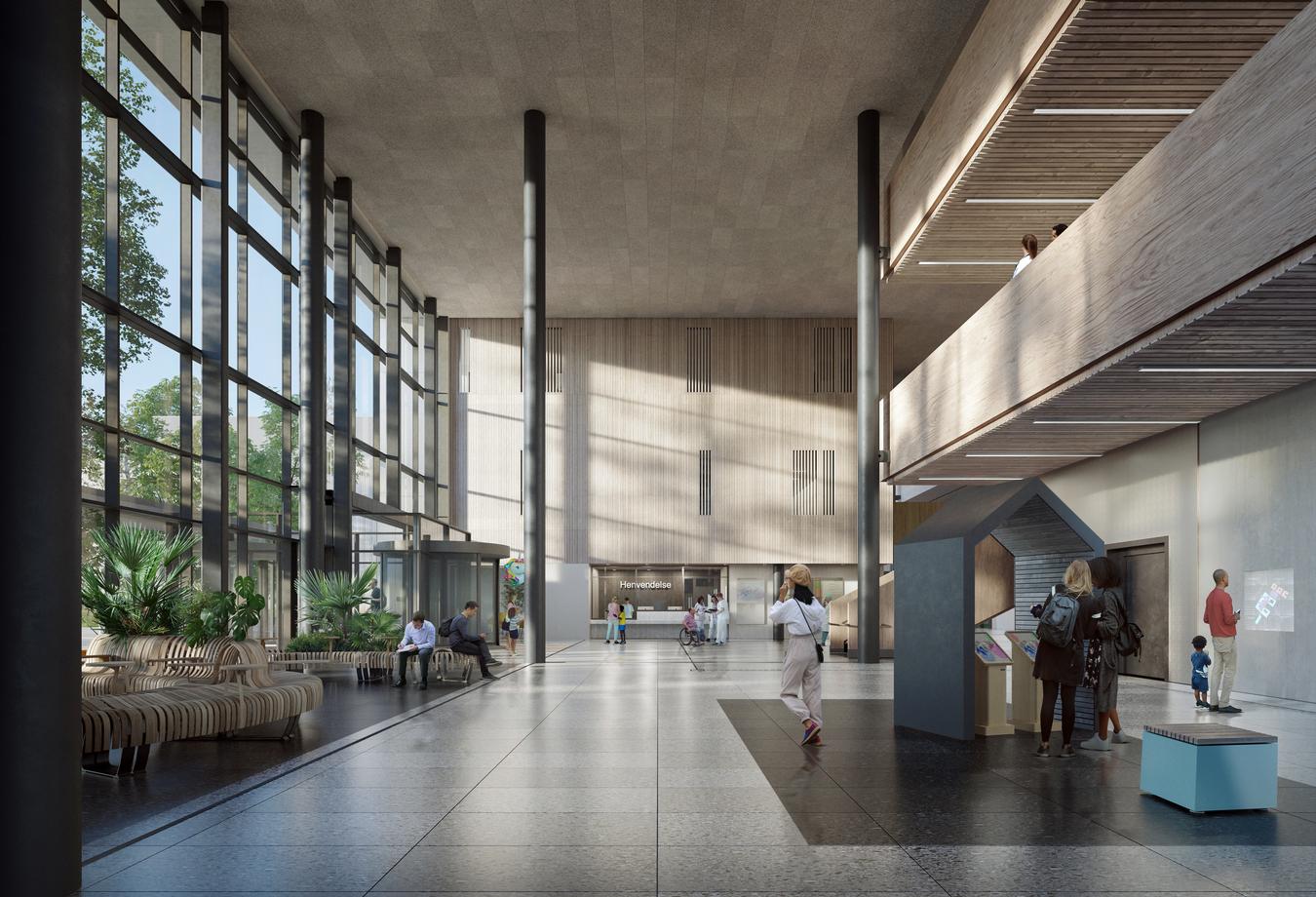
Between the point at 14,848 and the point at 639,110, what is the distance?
19187 mm

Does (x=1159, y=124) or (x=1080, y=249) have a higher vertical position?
(x=1159, y=124)

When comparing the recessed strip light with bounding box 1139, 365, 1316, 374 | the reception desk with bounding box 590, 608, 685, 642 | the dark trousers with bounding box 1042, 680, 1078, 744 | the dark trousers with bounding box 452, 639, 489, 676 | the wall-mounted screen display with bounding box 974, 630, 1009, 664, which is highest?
the recessed strip light with bounding box 1139, 365, 1316, 374

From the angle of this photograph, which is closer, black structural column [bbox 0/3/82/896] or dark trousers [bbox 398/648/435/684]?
black structural column [bbox 0/3/82/896]

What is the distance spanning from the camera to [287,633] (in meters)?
22.5

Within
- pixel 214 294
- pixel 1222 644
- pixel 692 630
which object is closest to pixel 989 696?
pixel 1222 644

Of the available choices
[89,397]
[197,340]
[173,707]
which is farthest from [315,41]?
[173,707]

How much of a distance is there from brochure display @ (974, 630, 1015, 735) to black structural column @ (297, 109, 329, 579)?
13810mm

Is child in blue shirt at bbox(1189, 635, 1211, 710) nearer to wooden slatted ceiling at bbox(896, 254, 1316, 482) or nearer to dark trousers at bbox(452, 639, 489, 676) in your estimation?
wooden slatted ceiling at bbox(896, 254, 1316, 482)

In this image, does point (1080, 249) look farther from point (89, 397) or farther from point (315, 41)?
point (315, 41)

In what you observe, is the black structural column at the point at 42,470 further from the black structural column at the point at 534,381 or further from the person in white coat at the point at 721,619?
the person in white coat at the point at 721,619

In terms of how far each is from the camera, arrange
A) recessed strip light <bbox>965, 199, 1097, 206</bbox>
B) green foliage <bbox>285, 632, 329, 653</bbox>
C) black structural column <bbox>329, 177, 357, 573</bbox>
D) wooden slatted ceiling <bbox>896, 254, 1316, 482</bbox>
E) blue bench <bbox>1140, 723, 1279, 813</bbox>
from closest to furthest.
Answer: blue bench <bbox>1140, 723, 1279, 813</bbox>, wooden slatted ceiling <bbox>896, 254, 1316, 482</bbox>, recessed strip light <bbox>965, 199, 1097, 206</bbox>, green foliage <bbox>285, 632, 329, 653</bbox>, black structural column <bbox>329, 177, 357, 573</bbox>

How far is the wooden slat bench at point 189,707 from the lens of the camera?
A: 25.1 ft

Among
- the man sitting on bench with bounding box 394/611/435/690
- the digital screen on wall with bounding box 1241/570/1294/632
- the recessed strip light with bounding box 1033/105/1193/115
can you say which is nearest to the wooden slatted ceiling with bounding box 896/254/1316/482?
the digital screen on wall with bounding box 1241/570/1294/632

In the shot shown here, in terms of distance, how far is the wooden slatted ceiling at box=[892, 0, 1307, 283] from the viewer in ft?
37.0
